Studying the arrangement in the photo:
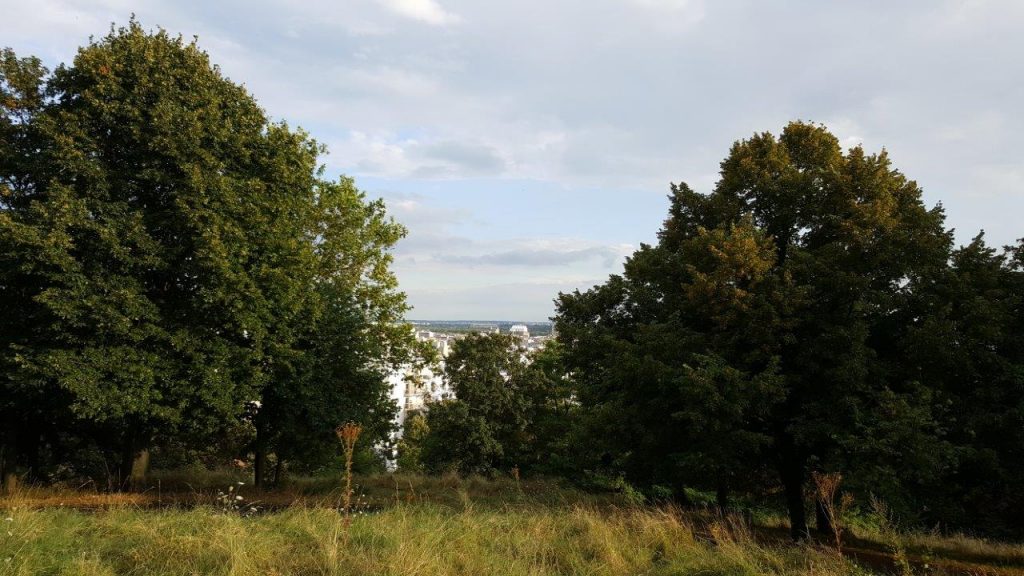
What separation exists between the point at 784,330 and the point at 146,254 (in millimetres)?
13107

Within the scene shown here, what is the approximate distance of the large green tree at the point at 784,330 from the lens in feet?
36.3

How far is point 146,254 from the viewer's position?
11141 mm

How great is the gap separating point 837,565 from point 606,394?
1013 cm

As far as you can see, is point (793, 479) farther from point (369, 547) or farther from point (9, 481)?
point (9, 481)

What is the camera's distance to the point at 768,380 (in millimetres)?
10812

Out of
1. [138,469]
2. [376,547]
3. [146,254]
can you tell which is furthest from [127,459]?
[376,547]

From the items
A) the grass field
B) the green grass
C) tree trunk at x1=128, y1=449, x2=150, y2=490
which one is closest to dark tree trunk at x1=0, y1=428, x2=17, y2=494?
tree trunk at x1=128, y1=449, x2=150, y2=490

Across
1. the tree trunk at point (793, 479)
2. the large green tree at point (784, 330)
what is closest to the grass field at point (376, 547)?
the large green tree at point (784, 330)

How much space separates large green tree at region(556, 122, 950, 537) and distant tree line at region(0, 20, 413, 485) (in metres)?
8.38

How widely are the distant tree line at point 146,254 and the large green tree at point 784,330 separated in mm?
8382

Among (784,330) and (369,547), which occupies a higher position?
(784,330)

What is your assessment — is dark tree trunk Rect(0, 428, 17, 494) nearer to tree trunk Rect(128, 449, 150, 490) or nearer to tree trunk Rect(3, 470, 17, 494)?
tree trunk Rect(3, 470, 17, 494)

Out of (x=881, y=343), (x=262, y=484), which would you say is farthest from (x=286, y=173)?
(x=881, y=343)

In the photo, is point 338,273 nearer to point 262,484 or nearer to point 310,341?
point 310,341
